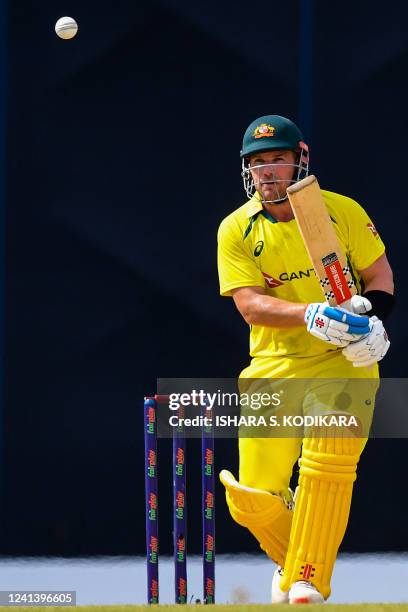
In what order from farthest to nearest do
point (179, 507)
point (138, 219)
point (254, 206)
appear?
point (138, 219) < point (179, 507) < point (254, 206)

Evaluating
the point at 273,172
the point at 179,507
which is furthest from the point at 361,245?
the point at 179,507

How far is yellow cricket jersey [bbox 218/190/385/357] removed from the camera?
5.54 m

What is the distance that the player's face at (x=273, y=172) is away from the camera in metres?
5.55

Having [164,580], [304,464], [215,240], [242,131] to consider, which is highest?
[242,131]

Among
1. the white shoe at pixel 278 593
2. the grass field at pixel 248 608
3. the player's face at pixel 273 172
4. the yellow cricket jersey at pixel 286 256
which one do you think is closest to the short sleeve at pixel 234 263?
the yellow cricket jersey at pixel 286 256

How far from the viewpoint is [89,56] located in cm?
655

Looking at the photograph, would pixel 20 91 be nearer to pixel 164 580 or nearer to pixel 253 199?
A: pixel 253 199

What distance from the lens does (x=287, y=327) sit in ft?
17.8

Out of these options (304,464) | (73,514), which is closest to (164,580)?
(73,514)

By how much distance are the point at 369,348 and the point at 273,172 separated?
2.31 ft

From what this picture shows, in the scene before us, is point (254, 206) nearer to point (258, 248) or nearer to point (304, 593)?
point (258, 248)

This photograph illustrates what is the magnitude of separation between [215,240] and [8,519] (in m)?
1.34

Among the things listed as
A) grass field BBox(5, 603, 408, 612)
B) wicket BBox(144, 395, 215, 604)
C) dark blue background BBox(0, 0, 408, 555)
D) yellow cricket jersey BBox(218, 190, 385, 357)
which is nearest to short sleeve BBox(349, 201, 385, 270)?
yellow cricket jersey BBox(218, 190, 385, 357)

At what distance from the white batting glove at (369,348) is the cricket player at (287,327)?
52 millimetres
